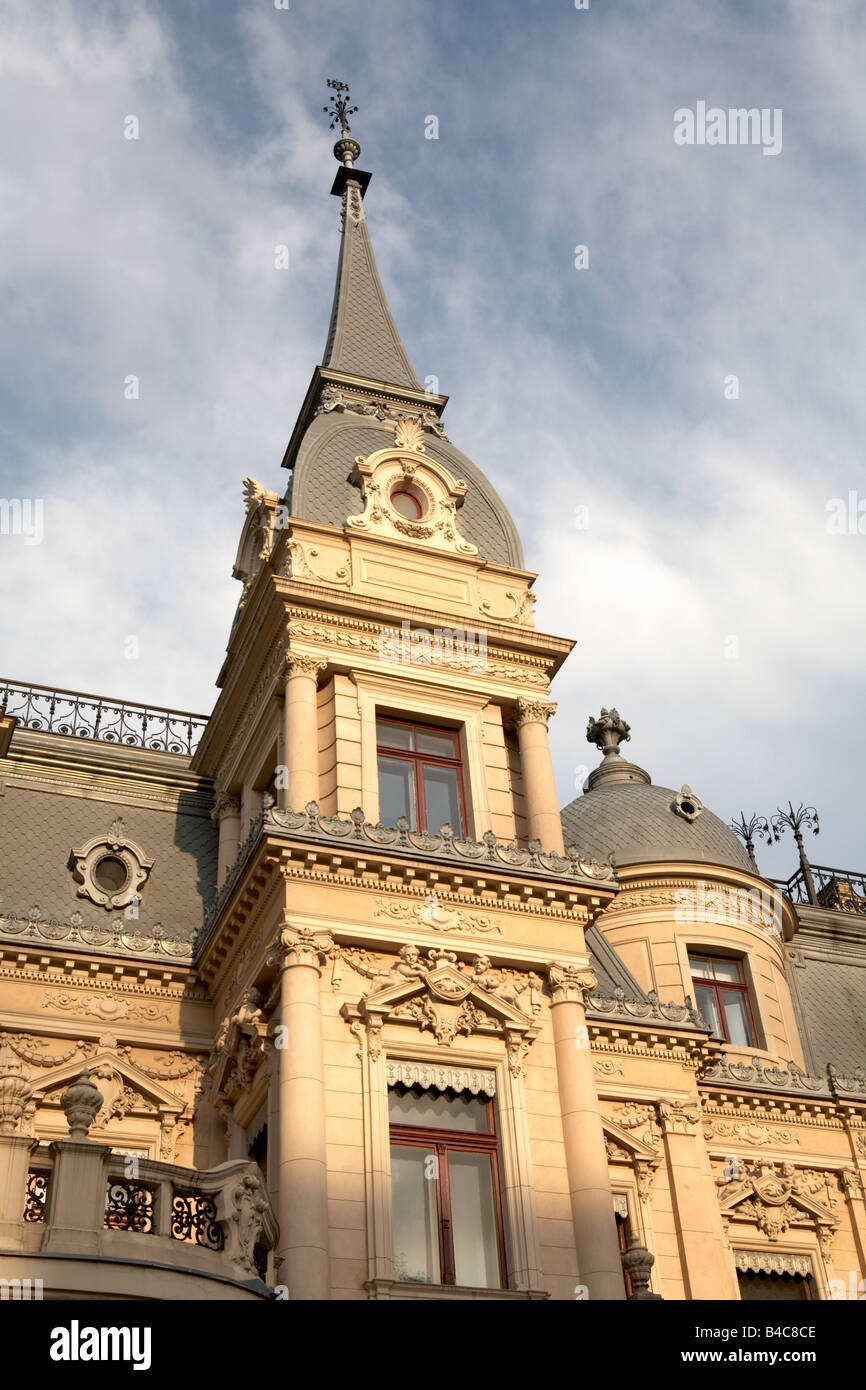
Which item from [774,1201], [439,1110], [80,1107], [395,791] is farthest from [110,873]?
[774,1201]

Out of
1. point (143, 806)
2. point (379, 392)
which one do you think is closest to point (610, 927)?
point (143, 806)

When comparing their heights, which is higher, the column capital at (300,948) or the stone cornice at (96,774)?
the stone cornice at (96,774)

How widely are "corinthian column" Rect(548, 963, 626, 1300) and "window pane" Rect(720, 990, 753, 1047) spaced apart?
7.19 metres

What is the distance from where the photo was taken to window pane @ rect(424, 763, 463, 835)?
931 inches

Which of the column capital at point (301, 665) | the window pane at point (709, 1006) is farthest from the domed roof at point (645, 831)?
the column capital at point (301, 665)

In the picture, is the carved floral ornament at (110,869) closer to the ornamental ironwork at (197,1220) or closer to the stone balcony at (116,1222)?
the stone balcony at (116,1222)

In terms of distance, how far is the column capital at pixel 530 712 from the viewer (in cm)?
2477

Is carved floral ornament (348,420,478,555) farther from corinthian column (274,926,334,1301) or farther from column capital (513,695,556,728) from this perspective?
corinthian column (274,926,334,1301)

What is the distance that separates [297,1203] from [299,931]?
11.8 ft

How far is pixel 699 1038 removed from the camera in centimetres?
2503

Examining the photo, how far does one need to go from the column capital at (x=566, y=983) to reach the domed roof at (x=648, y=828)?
7.82m

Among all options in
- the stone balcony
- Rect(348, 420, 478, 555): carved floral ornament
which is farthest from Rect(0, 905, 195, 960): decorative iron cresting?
Rect(348, 420, 478, 555): carved floral ornament

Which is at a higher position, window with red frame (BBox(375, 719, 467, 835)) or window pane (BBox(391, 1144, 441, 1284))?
window with red frame (BBox(375, 719, 467, 835))
